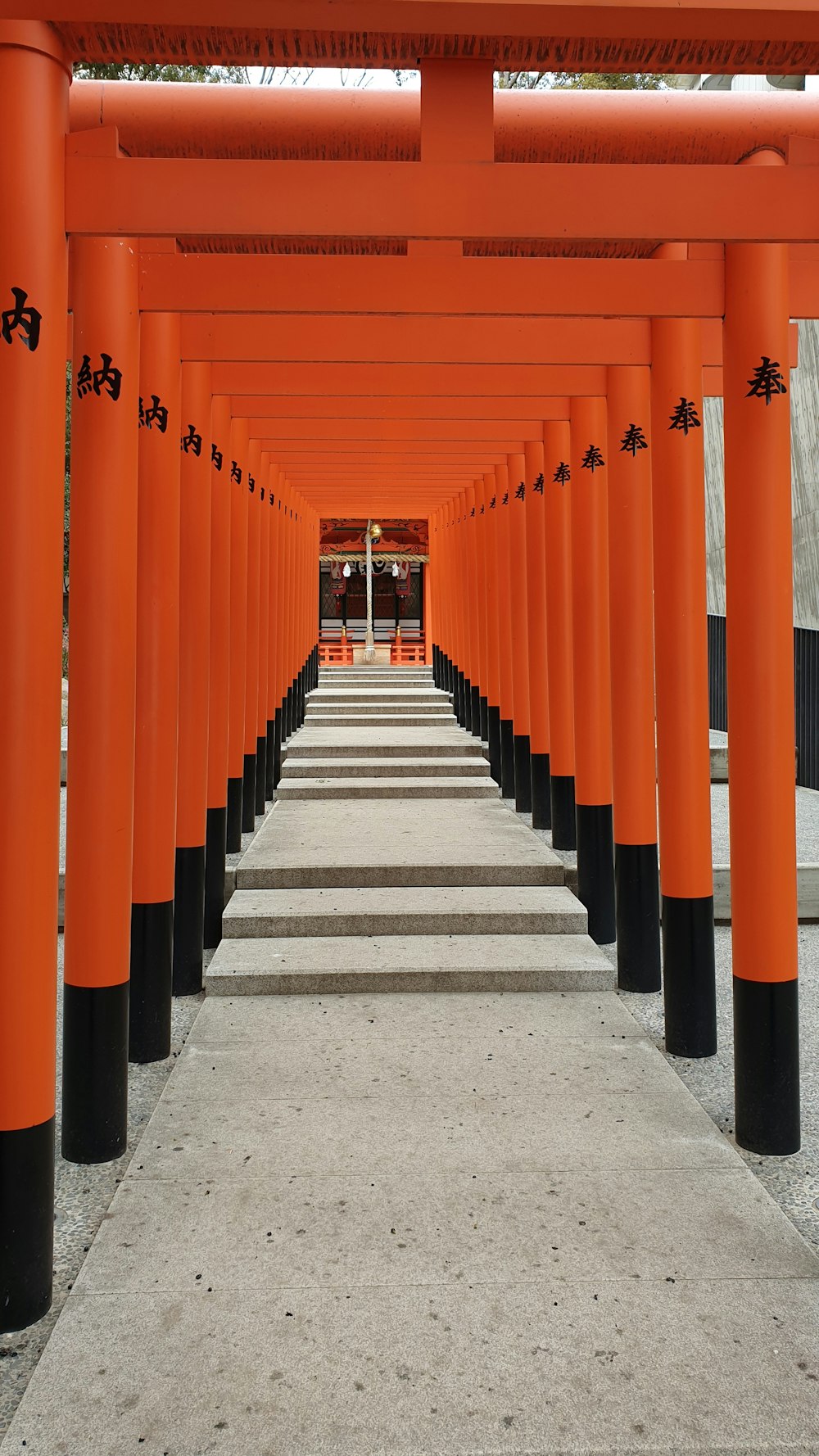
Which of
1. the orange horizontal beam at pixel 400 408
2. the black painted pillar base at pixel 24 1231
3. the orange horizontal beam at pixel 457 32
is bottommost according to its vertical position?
the black painted pillar base at pixel 24 1231

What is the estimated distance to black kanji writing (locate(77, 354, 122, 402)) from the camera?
3.47 meters

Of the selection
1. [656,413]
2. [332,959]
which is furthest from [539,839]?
[656,413]

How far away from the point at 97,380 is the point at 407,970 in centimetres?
322

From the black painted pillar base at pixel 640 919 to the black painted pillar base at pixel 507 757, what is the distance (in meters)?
3.93

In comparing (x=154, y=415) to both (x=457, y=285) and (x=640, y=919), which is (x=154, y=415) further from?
(x=640, y=919)

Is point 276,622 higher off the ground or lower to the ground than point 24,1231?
higher

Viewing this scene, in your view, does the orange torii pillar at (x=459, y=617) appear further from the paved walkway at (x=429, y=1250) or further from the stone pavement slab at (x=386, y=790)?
the paved walkway at (x=429, y=1250)

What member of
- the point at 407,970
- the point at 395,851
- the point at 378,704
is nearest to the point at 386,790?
the point at 395,851

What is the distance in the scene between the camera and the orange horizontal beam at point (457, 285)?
3572mm

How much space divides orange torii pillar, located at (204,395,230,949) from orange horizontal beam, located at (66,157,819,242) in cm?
305

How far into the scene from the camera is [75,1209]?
3221 mm

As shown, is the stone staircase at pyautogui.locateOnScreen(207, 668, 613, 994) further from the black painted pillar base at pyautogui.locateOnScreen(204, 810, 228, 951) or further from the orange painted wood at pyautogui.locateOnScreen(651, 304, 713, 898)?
the orange painted wood at pyautogui.locateOnScreen(651, 304, 713, 898)

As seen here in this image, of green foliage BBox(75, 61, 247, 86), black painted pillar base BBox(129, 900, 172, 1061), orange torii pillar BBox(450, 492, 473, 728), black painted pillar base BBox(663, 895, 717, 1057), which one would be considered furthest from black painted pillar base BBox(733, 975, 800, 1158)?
green foliage BBox(75, 61, 247, 86)

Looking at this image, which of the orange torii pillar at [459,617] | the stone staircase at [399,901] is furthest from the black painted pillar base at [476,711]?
the stone staircase at [399,901]
